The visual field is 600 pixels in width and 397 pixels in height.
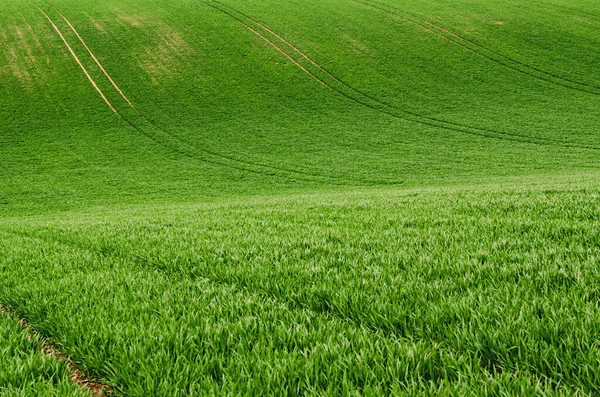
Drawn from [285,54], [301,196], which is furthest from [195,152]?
[285,54]

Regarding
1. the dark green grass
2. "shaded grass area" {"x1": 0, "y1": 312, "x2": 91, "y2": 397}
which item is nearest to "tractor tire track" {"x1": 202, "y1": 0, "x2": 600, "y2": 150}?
the dark green grass

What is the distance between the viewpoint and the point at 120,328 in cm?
322

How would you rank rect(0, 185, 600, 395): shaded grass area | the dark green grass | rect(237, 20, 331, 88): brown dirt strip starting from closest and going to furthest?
rect(0, 185, 600, 395): shaded grass area
the dark green grass
rect(237, 20, 331, 88): brown dirt strip

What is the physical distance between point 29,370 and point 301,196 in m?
17.7

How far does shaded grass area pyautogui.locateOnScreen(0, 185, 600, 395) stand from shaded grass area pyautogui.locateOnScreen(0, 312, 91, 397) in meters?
0.20

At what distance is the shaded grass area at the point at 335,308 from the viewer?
2.45 metres

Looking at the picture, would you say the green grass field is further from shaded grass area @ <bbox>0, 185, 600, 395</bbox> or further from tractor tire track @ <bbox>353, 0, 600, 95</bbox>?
tractor tire track @ <bbox>353, 0, 600, 95</bbox>

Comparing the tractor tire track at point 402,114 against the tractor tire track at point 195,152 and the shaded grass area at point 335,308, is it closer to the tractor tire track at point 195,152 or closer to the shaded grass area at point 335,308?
the tractor tire track at point 195,152

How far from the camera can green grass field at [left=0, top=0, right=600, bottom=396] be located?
8.84 feet

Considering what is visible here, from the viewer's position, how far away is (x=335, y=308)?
3.49m

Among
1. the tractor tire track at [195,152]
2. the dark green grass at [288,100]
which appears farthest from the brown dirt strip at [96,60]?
the dark green grass at [288,100]

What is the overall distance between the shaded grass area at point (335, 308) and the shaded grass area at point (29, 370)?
7.9 inches

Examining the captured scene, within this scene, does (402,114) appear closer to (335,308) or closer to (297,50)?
(297,50)

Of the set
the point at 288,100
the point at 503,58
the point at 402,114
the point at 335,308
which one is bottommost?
the point at 288,100
